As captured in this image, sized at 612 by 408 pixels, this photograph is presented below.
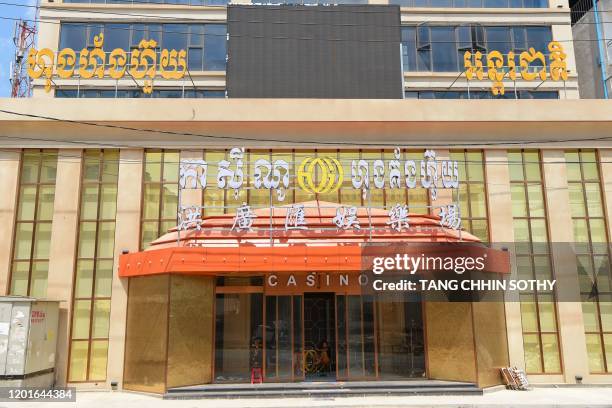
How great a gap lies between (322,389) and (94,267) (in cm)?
962

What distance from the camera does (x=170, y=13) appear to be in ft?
115

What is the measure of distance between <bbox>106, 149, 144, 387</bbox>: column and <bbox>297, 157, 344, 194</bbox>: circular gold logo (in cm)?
638

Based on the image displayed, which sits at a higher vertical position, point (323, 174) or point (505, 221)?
point (323, 174)

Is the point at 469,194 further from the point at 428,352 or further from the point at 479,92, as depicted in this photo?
the point at 479,92

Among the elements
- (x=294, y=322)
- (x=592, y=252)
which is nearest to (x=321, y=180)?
(x=294, y=322)

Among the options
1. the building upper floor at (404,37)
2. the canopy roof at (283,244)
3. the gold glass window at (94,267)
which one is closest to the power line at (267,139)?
the gold glass window at (94,267)

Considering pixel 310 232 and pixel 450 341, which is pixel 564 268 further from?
pixel 310 232

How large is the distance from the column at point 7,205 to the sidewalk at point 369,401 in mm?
5426

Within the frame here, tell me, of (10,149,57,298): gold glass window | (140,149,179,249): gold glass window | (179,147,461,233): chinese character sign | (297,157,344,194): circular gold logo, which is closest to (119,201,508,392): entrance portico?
(179,147,461,233): chinese character sign

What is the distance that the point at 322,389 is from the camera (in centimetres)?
1881

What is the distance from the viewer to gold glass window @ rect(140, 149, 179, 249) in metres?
21.5

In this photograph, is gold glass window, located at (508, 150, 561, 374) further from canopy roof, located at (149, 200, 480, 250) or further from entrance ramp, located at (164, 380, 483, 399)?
entrance ramp, located at (164, 380, 483, 399)

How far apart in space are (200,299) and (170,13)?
22299 millimetres

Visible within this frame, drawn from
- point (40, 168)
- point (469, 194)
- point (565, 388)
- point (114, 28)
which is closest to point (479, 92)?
point (469, 194)
